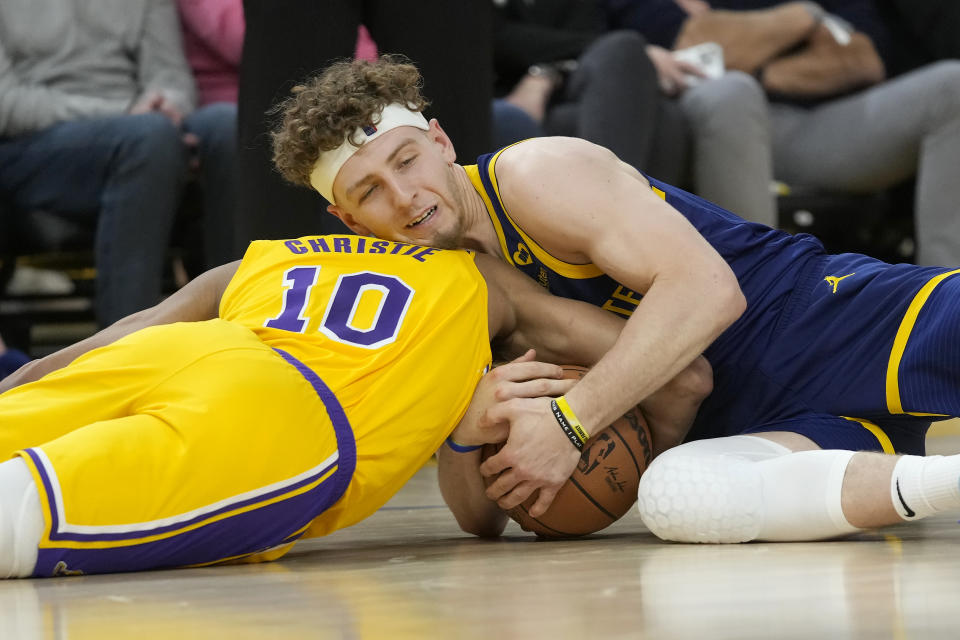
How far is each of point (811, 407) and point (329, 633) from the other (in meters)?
1.27

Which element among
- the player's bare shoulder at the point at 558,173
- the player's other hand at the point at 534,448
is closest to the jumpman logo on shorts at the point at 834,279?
the player's bare shoulder at the point at 558,173

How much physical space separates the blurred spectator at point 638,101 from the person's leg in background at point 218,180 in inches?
39.1

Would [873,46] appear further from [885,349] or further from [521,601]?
[521,601]

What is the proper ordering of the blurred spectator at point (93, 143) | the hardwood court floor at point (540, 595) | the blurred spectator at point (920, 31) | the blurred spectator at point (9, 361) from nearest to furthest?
1. the hardwood court floor at point (540, 595)
2. the blurred spectator at point (9, 361)
3. the blurred spectator at point (93, 143)
4. the blurred spectator at point (920, 31)

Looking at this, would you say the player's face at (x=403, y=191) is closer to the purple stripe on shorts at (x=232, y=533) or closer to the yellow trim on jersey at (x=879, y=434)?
the purple stripe on shorts at (x=232, y=533)

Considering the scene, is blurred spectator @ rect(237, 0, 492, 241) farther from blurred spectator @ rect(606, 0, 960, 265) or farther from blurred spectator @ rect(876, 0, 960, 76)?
blurred spectator @ rect(876, 0, 960, 76)

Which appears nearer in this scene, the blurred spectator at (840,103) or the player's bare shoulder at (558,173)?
the player's bare shoulder at (558,173)

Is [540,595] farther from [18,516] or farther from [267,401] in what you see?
[18,516]

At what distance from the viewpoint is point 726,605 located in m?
1.26

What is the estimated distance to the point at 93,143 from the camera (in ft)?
11.8

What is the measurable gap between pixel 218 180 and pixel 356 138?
150 centimetres

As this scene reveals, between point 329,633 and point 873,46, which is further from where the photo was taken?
point 873,46

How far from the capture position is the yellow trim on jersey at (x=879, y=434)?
214cm

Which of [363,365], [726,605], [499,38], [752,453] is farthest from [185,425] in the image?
[499,38]
